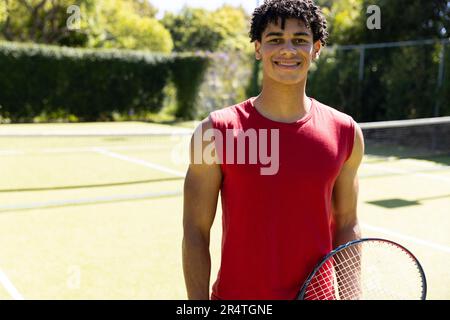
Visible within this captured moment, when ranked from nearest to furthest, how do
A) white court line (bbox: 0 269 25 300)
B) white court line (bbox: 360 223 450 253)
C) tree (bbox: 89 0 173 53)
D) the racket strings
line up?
the racket strings < white court line (bbox: 0 269 25 300) < white court line (bbox: 360 223 450 253) < tree (bbox: 89 0 173 53)

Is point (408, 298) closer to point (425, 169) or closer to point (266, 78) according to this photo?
point (266, 78)

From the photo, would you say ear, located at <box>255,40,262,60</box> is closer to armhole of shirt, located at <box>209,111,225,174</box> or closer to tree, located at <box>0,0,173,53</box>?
armhole of shirt, located at <box>209,111,225,174</box>

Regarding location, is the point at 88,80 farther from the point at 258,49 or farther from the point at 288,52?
the point at 288,52

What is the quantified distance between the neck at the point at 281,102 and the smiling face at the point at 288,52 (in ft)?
0.11

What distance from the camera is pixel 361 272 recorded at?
2.28m

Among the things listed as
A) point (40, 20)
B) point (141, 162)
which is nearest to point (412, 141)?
point (141, 162)

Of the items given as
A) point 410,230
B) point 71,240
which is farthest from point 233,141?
point 410,230

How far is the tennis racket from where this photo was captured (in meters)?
2.05

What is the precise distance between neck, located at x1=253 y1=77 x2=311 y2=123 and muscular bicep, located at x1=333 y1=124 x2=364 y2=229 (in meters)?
0.26

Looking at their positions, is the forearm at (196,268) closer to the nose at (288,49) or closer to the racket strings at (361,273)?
the racket strings at (361,273)

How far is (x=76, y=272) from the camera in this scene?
18.1 feet

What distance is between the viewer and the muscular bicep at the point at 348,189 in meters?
2.23

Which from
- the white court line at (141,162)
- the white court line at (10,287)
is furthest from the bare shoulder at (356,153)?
the white court line at (141,162)

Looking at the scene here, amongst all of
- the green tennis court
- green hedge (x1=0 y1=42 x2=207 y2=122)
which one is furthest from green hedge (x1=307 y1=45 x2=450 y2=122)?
green hedge (x1=0 y1=42 x2=207 y2=122)
